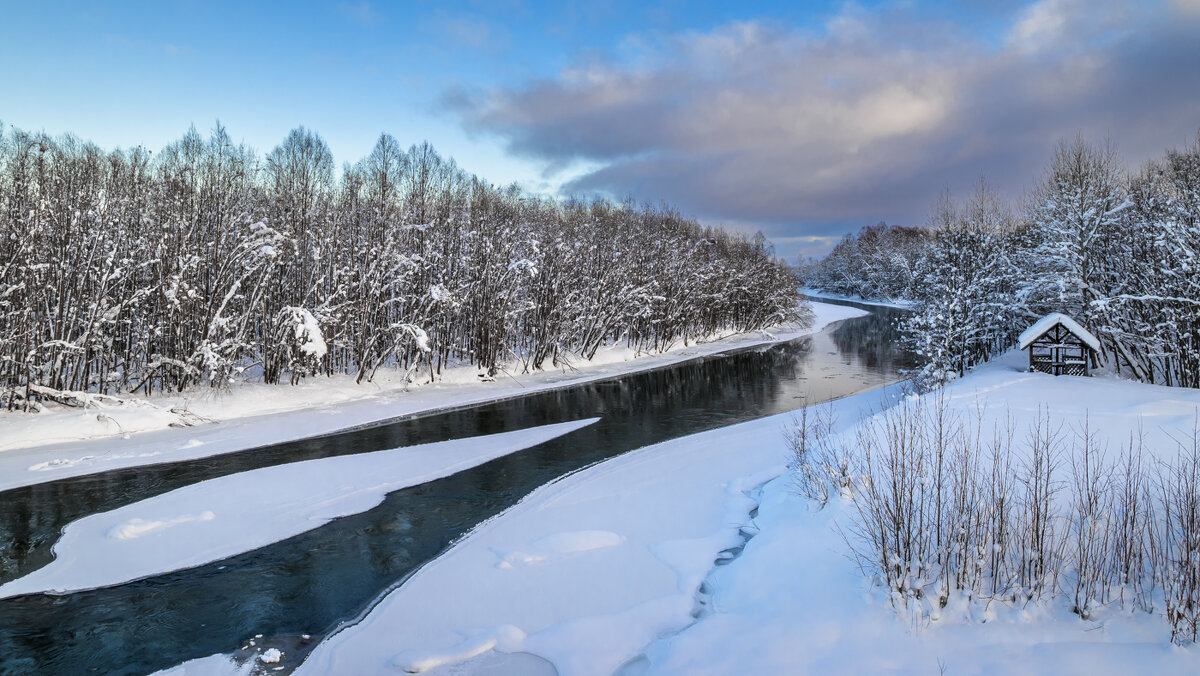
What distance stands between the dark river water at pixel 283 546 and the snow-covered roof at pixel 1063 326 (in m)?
7.12

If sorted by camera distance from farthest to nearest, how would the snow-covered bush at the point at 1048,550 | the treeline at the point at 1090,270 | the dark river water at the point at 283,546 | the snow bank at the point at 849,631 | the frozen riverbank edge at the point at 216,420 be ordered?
1. the treeline at the point at 1090,270
2. the frozen riverbank edge at the point at 216,420
3. the dark river water at the point at 283,546
4. the snow-covered bush at the point at 1048,550
5. the snow bank at the point at 849,631

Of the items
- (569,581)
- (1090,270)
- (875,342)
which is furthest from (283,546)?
(875,342)

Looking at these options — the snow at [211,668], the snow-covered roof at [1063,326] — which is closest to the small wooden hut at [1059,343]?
the snow-covered roof at [1063,326]

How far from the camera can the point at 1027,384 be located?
1476 centimetres

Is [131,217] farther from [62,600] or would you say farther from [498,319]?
[62,600]

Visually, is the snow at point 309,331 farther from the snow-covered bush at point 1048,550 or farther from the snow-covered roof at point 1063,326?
the snow-covered roof at point 1063,326

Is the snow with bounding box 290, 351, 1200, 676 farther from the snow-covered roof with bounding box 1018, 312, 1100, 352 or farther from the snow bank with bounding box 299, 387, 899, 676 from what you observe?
the snow-covered roof with bounding box 1018, 312, 1100, 352

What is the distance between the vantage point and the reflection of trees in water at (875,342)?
1337 inches

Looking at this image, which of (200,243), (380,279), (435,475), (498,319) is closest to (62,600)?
(435,475)

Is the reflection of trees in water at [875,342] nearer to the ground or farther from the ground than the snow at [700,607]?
farther from the ground

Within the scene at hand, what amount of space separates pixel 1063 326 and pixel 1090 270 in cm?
424

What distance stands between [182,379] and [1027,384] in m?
26.8

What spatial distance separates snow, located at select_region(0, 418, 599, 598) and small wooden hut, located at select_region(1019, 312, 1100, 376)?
17341 millimetres

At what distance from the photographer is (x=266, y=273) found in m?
21.3
